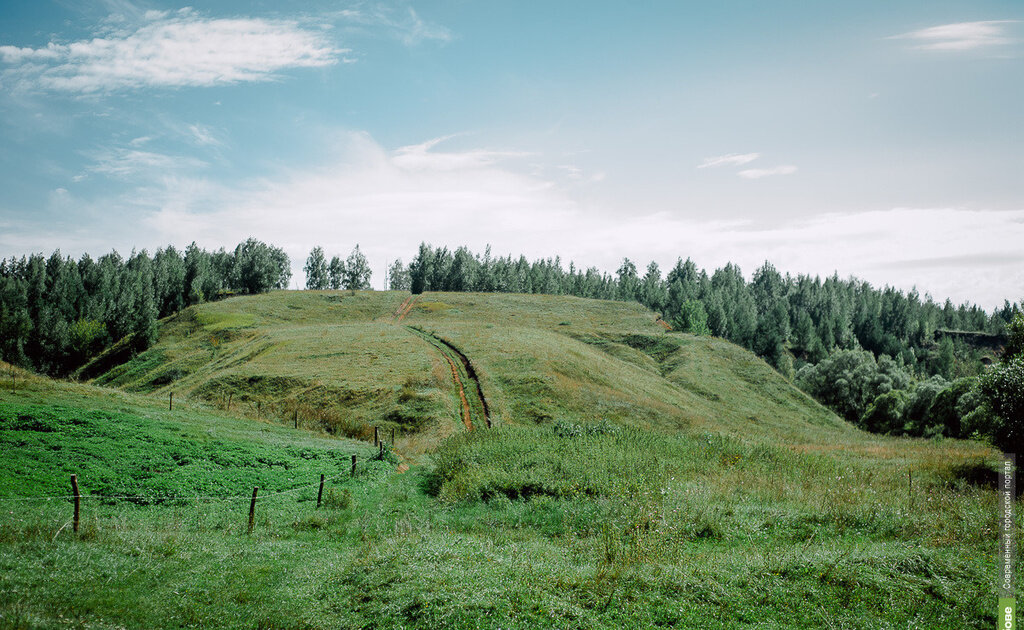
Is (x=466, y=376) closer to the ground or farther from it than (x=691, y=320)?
closer to the ground

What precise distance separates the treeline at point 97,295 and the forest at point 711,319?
313 mm

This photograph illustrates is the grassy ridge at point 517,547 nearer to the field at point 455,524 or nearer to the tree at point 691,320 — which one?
the field at point 455,524

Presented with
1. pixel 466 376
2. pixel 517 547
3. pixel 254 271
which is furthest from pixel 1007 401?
pixel 254 271

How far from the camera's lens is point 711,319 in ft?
451

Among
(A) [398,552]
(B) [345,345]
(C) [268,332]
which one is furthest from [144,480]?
(C) [268,332]

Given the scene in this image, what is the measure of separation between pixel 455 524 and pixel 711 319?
433ft

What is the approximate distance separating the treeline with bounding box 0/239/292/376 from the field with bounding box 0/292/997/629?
71192 millimetres

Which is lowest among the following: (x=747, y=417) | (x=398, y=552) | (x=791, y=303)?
(x=747, y=417)

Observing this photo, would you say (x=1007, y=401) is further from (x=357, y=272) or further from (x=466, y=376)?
(x=357, y=272)

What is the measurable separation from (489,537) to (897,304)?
21575 cm

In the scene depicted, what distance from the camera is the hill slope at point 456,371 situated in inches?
1726

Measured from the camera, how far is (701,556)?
1224 centimetres

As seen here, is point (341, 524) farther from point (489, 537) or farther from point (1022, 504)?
point (1022, 504)

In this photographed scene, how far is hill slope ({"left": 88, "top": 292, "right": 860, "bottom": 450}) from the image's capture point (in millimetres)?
43844
